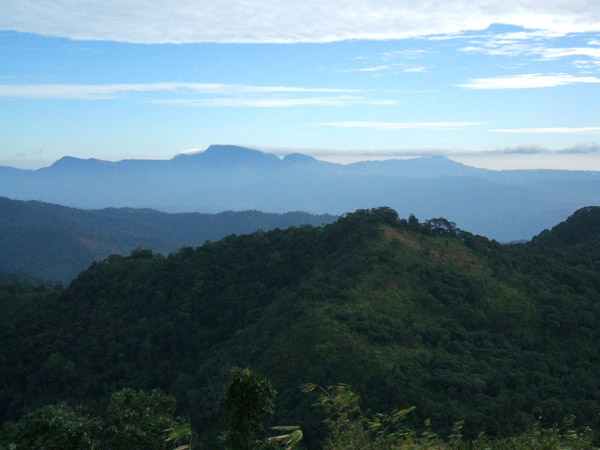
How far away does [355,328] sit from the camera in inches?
793

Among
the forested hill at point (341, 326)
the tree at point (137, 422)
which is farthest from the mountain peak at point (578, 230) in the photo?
the tree at point (137, 422)

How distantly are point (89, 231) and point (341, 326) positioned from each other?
379ft

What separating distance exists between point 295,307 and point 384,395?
23.9ft

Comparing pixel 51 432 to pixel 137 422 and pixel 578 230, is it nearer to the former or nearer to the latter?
pixel 137 422

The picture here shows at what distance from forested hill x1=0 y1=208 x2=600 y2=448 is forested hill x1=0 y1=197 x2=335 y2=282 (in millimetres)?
64230

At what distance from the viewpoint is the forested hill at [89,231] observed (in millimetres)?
95688

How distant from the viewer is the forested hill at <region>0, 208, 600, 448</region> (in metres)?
17.2

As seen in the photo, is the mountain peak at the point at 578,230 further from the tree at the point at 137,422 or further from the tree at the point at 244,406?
the tree at the point at 244,406

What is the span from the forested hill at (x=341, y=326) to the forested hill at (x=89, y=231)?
64230mm

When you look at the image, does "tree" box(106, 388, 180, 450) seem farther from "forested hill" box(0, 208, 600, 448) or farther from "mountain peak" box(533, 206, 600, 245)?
"mountain peak" box(533, 206, 600, 245)

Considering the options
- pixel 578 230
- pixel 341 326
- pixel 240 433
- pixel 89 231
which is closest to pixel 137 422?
pixel 240 433

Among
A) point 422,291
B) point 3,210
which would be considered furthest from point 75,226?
point 422,291

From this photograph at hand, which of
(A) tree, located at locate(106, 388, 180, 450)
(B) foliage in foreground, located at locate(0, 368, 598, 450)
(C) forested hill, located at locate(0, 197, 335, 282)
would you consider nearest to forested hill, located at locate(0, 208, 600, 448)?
(A) tree, located at locate(106, 388, 180, 450)

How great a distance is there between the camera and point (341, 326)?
20.1 meters
